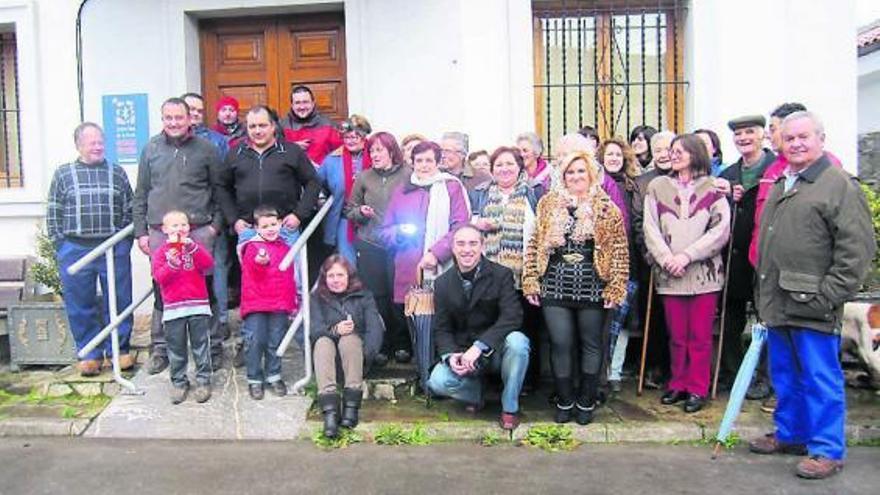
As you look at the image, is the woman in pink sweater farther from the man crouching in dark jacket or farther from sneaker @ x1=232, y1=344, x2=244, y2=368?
sneaker @ x1=232, y1=344, x2=244, y2=368

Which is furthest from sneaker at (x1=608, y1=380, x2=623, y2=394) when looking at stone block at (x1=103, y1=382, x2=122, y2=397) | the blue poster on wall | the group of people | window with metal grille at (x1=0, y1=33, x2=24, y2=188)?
window with metal grille at (x1=0, y1=33, x2=24, y2=188)

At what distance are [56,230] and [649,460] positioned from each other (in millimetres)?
4300

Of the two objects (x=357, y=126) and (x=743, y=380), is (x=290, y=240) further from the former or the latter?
(x=743, y=380)

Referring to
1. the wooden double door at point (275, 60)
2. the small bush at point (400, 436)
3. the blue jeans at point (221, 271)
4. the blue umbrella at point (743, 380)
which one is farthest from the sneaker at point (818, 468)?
the wooden double door at point (275, 60)

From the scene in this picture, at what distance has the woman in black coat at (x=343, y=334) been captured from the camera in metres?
5.07

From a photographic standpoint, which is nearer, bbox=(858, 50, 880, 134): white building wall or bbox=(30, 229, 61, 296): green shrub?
bbox=(30, 229, 61, 296): green shrub

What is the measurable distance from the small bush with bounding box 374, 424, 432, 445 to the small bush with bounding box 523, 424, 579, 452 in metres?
0.61

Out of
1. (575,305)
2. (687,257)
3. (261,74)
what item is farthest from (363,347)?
(261,74)

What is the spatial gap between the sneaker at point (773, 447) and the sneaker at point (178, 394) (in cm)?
356

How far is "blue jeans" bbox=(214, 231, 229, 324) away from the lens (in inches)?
232

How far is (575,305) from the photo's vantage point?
4.93 metres

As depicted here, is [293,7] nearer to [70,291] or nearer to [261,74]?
[261,74]

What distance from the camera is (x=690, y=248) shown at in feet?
16.7

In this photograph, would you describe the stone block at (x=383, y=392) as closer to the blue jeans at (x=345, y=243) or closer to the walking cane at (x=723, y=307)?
the blue jeans at (x=345, y=243)
